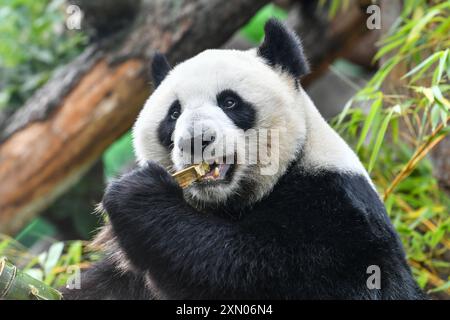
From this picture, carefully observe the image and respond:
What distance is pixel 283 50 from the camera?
295cm

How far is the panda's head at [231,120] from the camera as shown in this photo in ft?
8.40

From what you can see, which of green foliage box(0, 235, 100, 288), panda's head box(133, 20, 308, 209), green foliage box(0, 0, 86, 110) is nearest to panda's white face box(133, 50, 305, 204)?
panda's head box(133, 20, 308, 209)

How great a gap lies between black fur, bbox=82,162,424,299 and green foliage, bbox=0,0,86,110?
365 cm

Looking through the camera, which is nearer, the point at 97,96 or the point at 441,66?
the point at 441,66

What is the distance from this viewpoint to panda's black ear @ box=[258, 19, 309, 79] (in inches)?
115

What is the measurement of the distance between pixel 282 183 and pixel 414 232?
141 cm

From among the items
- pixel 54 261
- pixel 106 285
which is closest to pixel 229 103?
pixel 106 285

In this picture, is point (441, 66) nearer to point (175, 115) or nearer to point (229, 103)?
point (229, 103)

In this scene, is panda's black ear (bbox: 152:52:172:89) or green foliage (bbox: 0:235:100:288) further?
green foliage (bbox: 0:235:100:288)

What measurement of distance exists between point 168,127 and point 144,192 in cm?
35

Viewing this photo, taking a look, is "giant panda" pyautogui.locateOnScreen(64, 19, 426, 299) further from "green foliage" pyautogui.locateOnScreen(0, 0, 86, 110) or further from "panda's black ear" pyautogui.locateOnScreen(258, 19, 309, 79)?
"green foliage" pyautogui.locateOnScreen(0, 0, 86, 110)

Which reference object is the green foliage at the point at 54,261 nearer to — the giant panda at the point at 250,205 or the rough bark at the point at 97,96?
the rough bark at the point at 97,96
